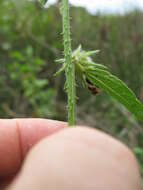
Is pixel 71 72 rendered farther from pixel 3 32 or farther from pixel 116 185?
pixel 3 32

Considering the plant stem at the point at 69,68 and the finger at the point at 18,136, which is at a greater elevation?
the plant stem at the point at 69,68

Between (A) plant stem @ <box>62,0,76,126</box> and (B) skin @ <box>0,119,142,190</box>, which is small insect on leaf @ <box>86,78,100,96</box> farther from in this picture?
(B) skin @ <box>0,119,142,190</box>

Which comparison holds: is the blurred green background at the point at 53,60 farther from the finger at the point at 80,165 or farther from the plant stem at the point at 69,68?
the finger at the point at 80,165

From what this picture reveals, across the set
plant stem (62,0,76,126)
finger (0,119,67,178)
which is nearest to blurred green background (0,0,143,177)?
finger (0,119,67,178)

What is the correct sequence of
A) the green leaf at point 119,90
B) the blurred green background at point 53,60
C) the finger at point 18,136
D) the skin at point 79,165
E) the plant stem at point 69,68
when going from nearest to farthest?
1. the skin at point 79,165
2. the plant stem at point 69,68
3. the green leaf at point 119,90
4. the finger at point 18,136
5. the blurred green background at point 53,60

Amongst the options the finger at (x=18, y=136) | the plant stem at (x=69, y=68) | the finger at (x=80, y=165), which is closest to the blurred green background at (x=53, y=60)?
the finger at (x=18, y=136)

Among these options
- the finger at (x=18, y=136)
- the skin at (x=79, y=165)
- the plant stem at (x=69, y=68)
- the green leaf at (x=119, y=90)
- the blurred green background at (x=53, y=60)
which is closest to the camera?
the skin at (x=79, y=165)

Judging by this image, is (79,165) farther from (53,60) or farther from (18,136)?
(53,60)
